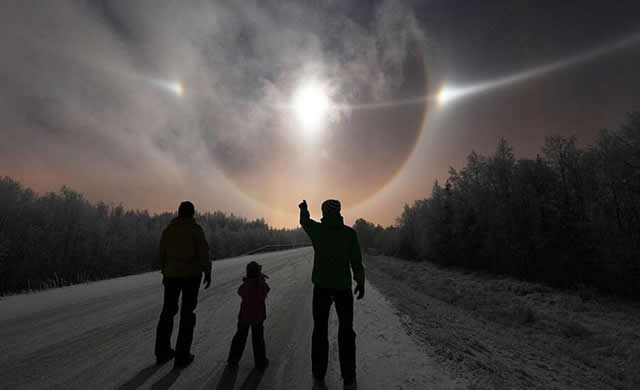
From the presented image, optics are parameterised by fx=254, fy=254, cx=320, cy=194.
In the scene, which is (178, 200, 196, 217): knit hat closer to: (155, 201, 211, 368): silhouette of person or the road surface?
(155, 201, 211, 368): silhouette of person

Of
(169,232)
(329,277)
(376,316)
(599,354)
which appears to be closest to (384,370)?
Result: (329,277)

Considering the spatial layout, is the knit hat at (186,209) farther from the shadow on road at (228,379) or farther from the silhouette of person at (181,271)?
the shadow on road at (228,379)

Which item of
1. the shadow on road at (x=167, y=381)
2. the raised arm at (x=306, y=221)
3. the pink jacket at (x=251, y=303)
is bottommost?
the shadow on road at (x=167, y=381)

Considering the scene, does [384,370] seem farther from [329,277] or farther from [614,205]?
[614,205]

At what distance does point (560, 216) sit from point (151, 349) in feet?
98.9

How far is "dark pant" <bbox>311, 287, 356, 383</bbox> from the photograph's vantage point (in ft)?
9.91

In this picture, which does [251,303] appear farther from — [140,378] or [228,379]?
[140,378]

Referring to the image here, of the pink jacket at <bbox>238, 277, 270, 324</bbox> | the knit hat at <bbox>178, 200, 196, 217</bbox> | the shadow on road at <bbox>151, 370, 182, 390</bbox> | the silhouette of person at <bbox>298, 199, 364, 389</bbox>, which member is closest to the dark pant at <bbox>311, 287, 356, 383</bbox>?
the silhouette of person at <bbox>298, 199, 364, 389</bbox>

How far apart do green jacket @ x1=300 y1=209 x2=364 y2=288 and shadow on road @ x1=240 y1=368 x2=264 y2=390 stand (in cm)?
126

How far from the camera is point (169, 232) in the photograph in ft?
12.3

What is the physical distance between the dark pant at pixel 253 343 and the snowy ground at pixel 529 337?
8.25 ft

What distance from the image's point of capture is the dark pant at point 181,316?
3.43 m

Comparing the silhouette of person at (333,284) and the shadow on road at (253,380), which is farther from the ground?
the silhouette of person at (333,284)

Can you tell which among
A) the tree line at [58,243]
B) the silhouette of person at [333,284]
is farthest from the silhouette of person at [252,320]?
the tree line at [58,243]
